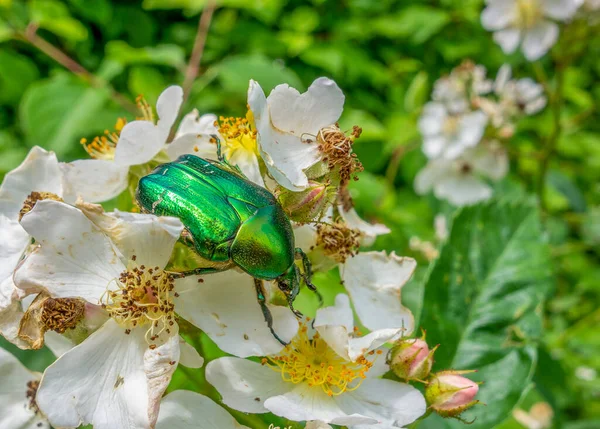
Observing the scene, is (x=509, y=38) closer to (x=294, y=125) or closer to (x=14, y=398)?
(x=294, y=125)

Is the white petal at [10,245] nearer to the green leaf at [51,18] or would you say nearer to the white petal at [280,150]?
the white petal at [280,150]

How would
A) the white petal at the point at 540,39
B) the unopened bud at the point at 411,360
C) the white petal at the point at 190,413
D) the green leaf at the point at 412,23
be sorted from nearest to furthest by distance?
the white petal at the point at 190,413 < the unopened bud at the point at 411,360 < the white petal at the point at 540,39 < the green leaf at the point at 412,23

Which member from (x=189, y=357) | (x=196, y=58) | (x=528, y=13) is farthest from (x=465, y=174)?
(x=189, y=357)

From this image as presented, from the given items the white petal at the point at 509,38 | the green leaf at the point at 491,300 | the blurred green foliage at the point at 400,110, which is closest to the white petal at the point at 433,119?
the blurred green foliage at the point at 400,110

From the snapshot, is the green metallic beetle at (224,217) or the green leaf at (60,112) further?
the green leaf at (60,112)

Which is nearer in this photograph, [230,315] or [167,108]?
[230,315]

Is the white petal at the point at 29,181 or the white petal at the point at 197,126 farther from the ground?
the white petal at the point at 197,126
